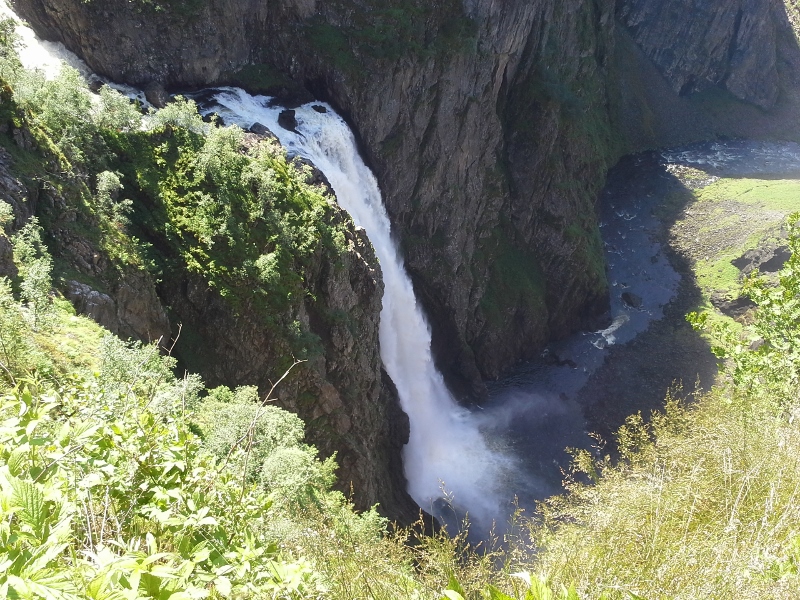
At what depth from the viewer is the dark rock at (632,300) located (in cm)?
4953

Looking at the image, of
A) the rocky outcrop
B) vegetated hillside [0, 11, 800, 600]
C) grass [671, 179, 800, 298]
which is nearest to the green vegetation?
the rocky outcrop

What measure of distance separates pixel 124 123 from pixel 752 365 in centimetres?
2294

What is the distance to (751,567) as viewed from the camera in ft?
15.1

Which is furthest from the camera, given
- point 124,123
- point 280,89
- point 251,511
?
point 280,89

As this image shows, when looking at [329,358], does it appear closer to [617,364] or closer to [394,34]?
[394,34]

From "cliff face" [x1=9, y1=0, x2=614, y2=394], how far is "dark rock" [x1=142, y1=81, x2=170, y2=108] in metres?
0.95

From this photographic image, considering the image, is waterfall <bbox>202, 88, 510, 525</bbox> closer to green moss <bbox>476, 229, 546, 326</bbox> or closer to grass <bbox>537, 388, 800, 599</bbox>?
green moss <bbox>476, 229, 546, 326</bbox>

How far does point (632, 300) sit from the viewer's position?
4962 centimetres

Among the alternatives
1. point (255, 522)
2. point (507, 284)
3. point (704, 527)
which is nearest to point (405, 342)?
point (507, 284)

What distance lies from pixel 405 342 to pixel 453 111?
1905 centimetres

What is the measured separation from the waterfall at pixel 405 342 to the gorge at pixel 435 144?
0.42m

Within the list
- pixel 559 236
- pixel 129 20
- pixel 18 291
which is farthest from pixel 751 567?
pixel 559 236

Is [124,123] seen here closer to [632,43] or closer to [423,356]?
[423,356]

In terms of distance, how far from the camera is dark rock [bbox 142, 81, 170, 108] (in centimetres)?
2464
